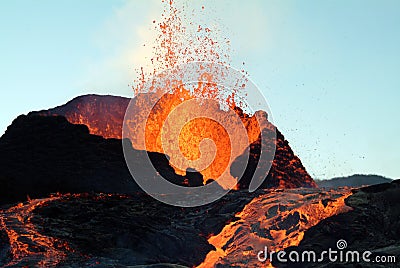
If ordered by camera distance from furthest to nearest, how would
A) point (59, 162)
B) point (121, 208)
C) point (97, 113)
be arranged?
point (97, 113)
point (59, 162)
point (121, 208)

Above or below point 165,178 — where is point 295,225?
below

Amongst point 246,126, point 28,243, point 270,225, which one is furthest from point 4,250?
point 246,126

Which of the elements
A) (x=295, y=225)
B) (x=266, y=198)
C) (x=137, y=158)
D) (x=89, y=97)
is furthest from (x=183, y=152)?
(x=295, y=225)

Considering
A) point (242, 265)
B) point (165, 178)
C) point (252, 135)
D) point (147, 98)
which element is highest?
point (147, 98)

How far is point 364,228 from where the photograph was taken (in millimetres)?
19266

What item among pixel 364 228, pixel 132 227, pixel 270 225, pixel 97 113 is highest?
pixel 97 113

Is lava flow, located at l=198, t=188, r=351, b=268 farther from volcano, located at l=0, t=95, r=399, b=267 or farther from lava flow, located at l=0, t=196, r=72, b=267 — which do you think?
lava flow, located at l=0, t=196, r=72, b=267

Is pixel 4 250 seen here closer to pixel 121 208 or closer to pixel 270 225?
pixel 121 208

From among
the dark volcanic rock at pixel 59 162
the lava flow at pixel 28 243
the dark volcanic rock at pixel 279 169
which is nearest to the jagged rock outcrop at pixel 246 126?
the dark volcanic rock at pixel 279 169

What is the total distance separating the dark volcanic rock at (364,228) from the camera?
1828cm

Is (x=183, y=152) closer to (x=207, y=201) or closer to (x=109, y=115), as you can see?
(x=109, y=115)

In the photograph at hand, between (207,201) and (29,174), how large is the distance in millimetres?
10077

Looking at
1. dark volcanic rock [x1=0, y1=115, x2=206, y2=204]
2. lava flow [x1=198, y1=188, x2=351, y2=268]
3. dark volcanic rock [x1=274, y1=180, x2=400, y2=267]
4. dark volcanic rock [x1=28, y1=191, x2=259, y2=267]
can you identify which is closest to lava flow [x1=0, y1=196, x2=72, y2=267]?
dark volcanic rock [x1=28, y1=191, x2=259, y2=267]

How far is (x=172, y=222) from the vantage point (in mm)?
22969
